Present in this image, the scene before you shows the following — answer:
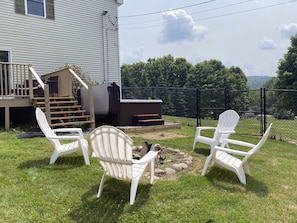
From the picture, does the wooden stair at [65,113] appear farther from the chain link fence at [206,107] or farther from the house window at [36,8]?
the house window at [36,8]

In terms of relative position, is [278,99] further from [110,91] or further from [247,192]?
[247,192]

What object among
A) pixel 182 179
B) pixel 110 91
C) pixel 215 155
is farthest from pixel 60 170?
pixel 110 91

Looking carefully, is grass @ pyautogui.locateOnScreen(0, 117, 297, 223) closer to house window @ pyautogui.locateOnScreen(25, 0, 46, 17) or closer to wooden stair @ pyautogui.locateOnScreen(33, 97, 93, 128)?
wooden stair @ pyautogui.locateOnScreen(33, 97, 93, 128)

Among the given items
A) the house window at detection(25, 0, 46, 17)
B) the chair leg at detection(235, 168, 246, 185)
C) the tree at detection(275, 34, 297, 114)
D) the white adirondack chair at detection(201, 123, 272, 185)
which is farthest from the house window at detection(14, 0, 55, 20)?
the tree at detection(275, 34, 297, 114)

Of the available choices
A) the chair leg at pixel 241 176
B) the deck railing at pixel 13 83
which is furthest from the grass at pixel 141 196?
the deck railing at pixel 13 83

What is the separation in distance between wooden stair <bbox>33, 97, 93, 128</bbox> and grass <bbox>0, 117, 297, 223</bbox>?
2918 mm

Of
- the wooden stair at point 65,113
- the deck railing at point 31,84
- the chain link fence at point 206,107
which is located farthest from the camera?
the chain link fence at point 206,107

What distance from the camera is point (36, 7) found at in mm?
10680

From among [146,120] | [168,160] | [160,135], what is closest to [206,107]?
[146,120]

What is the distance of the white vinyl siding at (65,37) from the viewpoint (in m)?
10.1

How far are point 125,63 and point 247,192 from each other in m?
36.8

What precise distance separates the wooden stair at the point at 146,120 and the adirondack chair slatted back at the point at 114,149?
543 centimetres

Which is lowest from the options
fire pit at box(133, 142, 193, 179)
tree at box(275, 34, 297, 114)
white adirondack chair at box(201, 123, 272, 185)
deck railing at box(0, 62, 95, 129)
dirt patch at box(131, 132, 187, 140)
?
fire pit at box(133, 142, 193, 179)

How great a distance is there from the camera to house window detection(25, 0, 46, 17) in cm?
1045
